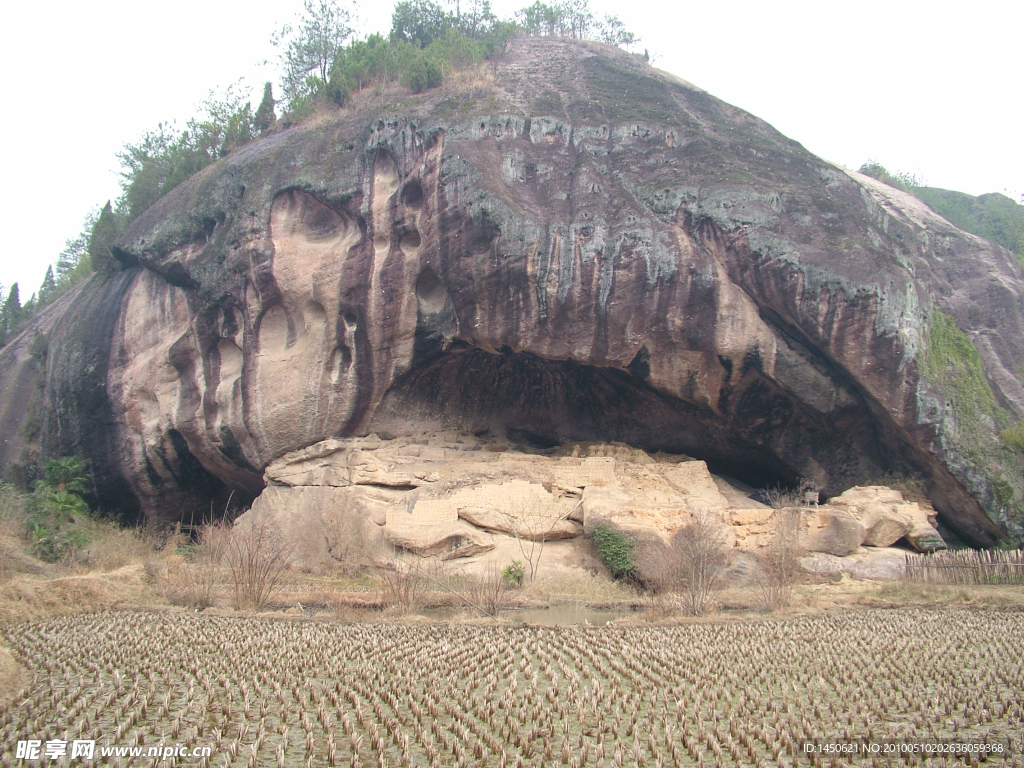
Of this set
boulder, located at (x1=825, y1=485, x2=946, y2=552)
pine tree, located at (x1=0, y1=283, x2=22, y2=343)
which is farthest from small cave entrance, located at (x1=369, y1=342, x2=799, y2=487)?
pine tree, located at (x1=0, y1=283, x2=22, y2=343)

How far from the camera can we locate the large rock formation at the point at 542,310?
16.9 metres

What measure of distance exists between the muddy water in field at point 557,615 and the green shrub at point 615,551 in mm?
2062

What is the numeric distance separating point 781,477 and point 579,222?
30.9 ft

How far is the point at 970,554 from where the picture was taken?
610 inches

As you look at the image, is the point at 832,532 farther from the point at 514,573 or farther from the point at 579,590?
the point at 514,573

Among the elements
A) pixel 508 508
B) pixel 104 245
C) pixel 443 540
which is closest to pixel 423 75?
pixel 104 245

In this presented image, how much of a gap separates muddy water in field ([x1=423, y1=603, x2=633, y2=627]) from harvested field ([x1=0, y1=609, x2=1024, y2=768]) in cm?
141

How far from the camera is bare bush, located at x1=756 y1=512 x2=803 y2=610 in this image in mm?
13461

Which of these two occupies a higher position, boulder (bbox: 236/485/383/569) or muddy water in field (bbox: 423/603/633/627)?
boulder (bbox: 236/485/383/569)

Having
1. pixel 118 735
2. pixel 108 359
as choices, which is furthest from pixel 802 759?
pixel 108 359

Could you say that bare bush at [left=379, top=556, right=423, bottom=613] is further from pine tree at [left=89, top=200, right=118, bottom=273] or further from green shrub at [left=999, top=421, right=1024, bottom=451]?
pine tree at [left=89, top=200, right=118, bottom=273]

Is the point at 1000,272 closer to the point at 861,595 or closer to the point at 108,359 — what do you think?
the point at 861,595

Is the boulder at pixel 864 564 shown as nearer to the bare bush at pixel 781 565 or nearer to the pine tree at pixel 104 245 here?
the bare bush at pixel 781 565

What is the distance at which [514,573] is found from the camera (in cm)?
1584
